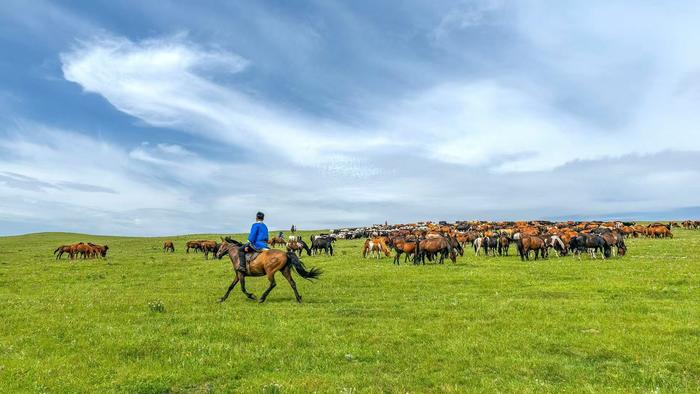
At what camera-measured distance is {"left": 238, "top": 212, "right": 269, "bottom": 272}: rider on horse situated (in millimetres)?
18859

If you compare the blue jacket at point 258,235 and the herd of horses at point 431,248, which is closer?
the herd of horses at point 431,248

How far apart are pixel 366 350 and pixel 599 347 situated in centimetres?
632

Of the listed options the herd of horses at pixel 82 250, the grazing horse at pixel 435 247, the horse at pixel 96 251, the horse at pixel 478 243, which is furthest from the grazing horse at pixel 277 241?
the grazing horse at pixel 435 247

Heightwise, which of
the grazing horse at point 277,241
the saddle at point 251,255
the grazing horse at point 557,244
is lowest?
the grazing horse at point 557,244

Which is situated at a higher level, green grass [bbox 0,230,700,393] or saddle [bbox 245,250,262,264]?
saddle [bbox 245,250,262,264]

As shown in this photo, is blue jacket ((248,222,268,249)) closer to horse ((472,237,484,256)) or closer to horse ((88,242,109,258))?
horse ((472,237,484,256))

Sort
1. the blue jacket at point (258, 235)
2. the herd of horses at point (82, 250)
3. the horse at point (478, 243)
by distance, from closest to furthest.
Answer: the blue jacket at point (258, 235) → the horse at point (478, 243) → the herd of horses at point (82, 250)

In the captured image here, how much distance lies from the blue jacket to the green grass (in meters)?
2.65

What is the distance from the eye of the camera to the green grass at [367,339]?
9258 millimetres

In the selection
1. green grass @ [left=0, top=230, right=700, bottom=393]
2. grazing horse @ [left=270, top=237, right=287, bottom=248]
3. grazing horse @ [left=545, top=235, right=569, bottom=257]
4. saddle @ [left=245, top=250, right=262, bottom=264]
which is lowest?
green grass @ [left=0, top=230, right=700, bottom=393]

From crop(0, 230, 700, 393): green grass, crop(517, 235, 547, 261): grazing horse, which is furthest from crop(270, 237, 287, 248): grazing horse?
crop(0, 230, 700, 393): green grass

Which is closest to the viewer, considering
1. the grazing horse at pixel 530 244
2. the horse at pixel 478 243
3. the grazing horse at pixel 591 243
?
the grazing horse at pixel 591 243

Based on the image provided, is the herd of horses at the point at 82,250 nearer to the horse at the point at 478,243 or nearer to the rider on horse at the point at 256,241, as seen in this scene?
the rider on horse at the point at 256,241

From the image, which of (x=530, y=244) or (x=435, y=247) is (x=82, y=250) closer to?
(x=435, y=247)
